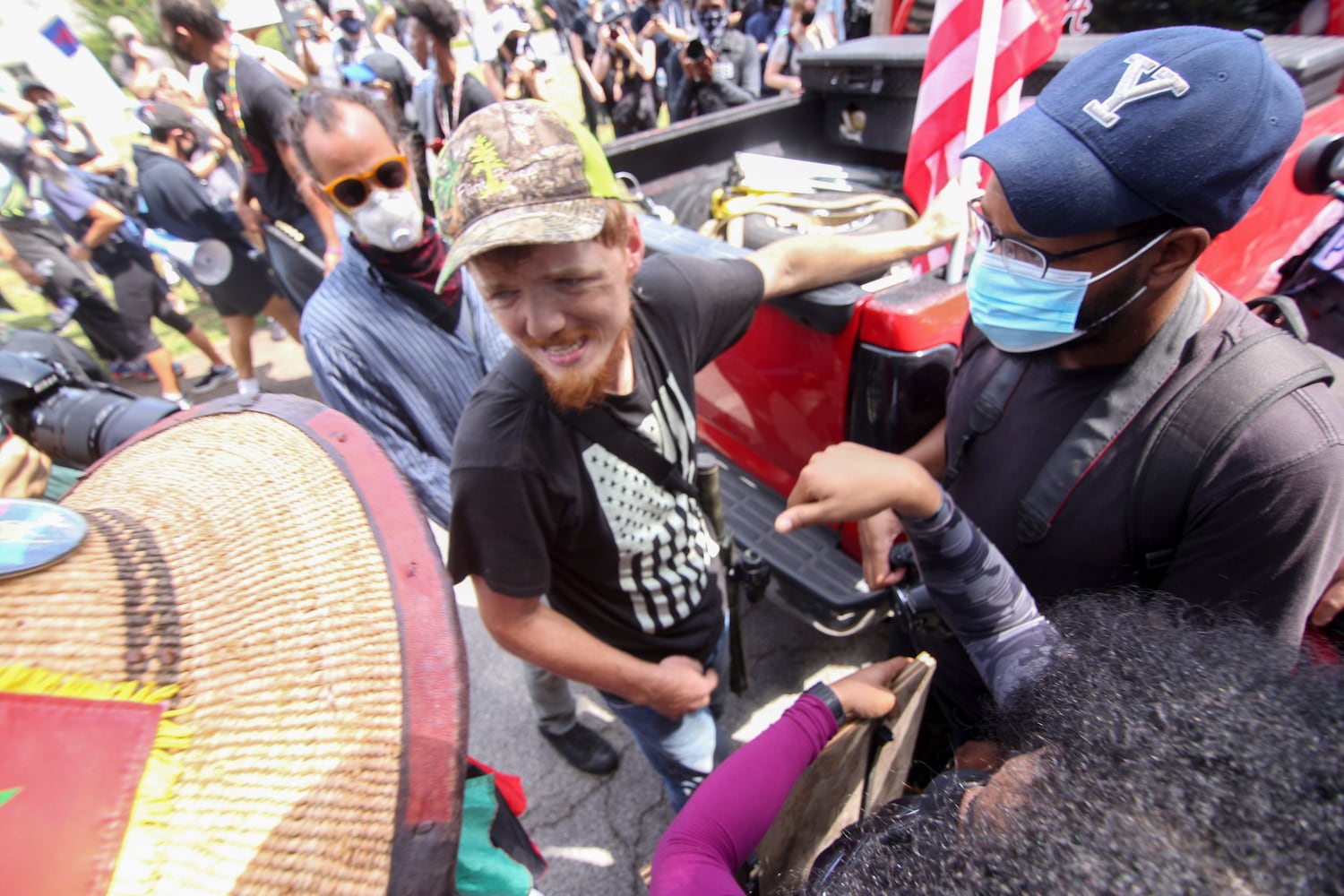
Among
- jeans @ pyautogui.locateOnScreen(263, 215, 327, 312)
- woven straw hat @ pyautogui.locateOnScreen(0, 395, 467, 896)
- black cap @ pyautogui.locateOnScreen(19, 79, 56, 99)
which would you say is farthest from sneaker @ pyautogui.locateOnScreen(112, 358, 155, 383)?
woven straw hat @ pyautogui.locateOnScreen(0, 395, 467, 896)

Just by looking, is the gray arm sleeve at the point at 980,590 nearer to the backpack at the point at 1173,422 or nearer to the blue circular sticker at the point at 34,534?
the backpack at the point at 1173,422

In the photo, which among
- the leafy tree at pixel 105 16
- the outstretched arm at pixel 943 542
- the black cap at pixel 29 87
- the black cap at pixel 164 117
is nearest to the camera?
the outstretched arm at pixel 943 542

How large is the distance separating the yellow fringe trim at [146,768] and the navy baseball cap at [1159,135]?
54.2 inches

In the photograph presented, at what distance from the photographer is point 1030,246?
1.23 m

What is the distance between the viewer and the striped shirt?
188 cm

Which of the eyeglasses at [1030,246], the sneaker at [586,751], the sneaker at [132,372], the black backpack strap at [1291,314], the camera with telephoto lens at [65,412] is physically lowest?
the sneaker at [586,751]

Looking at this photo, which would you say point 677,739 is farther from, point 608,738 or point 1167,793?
point 1167,793

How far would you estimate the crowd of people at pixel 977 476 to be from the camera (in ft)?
2.07

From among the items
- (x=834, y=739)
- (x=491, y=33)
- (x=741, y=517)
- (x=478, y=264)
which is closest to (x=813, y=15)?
(x=491, y=33)

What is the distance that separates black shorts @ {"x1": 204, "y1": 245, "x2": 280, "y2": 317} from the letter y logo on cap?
4.99 metres

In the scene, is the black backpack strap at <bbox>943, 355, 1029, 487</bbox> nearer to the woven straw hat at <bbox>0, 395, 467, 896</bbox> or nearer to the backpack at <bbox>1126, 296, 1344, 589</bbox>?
the backpack at <bbox>1126, 296, 1344, 589</bbox>

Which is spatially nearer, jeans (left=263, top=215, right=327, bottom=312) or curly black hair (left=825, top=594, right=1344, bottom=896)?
curly black hair (left=825, top=594, right=1344, bottom=896)

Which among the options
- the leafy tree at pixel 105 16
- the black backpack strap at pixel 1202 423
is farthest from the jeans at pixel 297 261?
the leafy tree at pixel 105 16

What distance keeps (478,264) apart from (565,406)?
33 cm
